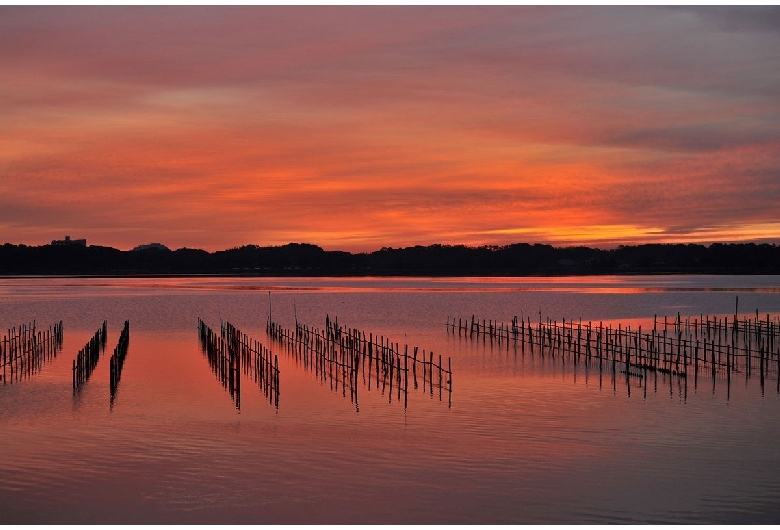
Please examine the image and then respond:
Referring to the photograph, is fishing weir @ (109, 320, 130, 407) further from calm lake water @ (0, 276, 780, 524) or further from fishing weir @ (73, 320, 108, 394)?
fishing weir @ (73, 320, 108, 394)

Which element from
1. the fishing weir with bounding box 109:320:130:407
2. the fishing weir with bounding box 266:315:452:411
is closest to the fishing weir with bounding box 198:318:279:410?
the fishing weir with bounding box 266:315:452:411

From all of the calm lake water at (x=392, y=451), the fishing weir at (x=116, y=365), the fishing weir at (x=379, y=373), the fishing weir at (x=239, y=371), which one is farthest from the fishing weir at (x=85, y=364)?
the fishing weir at (x=379, y=373)

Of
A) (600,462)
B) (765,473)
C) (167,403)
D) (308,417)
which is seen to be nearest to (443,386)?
(308,417)

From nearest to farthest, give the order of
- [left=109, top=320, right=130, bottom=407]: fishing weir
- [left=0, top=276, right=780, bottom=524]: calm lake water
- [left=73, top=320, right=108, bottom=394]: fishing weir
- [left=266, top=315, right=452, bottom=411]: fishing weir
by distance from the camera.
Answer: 1. [left=0, top=276, right=780, bottom=524]: calm lake water
2. [left=109, top=320, right=130, bottom=407]: fishing weir
3. [left=266, top=315, right=452, bottom=411]: fishing weir
4. [left=73, top=320, right=108, bottom=394]: fishing weir

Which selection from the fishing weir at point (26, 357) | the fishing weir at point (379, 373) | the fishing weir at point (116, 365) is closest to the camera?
the fishing weir at point (116, 365)

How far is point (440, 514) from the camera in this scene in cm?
1553

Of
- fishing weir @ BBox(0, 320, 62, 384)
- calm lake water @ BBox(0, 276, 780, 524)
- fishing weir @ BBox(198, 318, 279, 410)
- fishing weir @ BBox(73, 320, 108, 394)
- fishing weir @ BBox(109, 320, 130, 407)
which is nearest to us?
calm lake water @ BBox(0, 276, 780, 524)

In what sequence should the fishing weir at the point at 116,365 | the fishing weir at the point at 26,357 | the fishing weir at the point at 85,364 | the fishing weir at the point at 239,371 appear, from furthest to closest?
the fishing weir at the point at 26,357 → the fishing weir at the point at 85,364 → the fishing weir at the point at 116,365 → the fishing weir at the point at 239,371

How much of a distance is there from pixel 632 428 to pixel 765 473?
484cm

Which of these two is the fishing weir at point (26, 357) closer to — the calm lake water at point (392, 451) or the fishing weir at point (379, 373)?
the calm lake water at point (392, 451)

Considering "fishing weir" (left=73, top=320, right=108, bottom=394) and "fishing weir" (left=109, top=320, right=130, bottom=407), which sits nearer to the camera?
"fishing weir" (left=109, top=320, right=130, bottom=407)

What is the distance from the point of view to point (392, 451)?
65.1 ft

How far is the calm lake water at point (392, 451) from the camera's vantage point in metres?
15.7

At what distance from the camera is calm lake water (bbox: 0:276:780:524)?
51.6 feet
